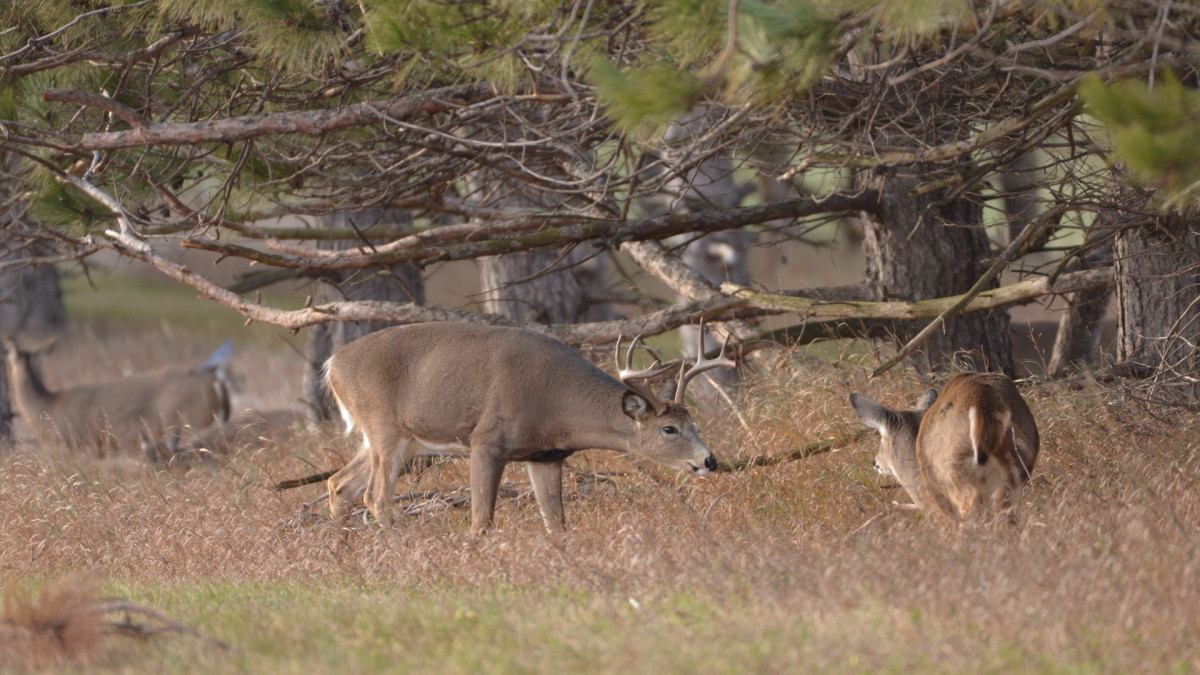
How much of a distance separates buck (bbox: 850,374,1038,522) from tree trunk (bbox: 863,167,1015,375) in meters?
2.82

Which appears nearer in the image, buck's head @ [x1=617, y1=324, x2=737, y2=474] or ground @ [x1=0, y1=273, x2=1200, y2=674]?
ground @ [x1=0, y1=273, x2=1200, y2=674]

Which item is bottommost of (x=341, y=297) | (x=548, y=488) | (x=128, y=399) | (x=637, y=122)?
(x=128, y=399)

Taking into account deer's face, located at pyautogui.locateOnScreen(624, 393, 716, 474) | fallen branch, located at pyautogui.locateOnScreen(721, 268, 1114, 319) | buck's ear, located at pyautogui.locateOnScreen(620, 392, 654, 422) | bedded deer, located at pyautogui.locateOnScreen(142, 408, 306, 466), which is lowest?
bedded deer, located at pyautogui.locateOnScreen(142, 408, 306, 466)

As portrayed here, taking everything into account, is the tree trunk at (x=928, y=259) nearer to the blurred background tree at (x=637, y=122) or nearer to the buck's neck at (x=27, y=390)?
the blurred background tree at (x=637, y=122)

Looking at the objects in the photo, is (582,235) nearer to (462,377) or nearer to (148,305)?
(462,377)

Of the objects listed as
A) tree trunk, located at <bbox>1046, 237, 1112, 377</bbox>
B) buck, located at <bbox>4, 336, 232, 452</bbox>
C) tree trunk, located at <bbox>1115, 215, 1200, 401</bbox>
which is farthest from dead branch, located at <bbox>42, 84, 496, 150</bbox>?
buck, located at <bbox>4, 336, 232, 452</bbox>

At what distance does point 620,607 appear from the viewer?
498cm

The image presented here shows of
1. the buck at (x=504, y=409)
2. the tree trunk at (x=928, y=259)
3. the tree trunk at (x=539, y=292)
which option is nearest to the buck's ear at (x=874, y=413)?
the buck at (x=504, y=409)

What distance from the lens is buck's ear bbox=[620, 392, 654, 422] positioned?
290 inches

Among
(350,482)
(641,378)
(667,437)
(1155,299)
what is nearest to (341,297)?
(350,482)

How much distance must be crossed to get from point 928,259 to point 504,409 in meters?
3.73

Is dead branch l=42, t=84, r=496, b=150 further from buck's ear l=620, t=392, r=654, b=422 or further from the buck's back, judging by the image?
buck's ear l=620, t=392, r=654, b=422

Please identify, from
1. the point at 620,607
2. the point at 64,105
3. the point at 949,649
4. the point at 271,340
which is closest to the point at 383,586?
the point at 620,607

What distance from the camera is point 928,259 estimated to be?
9469 mm
